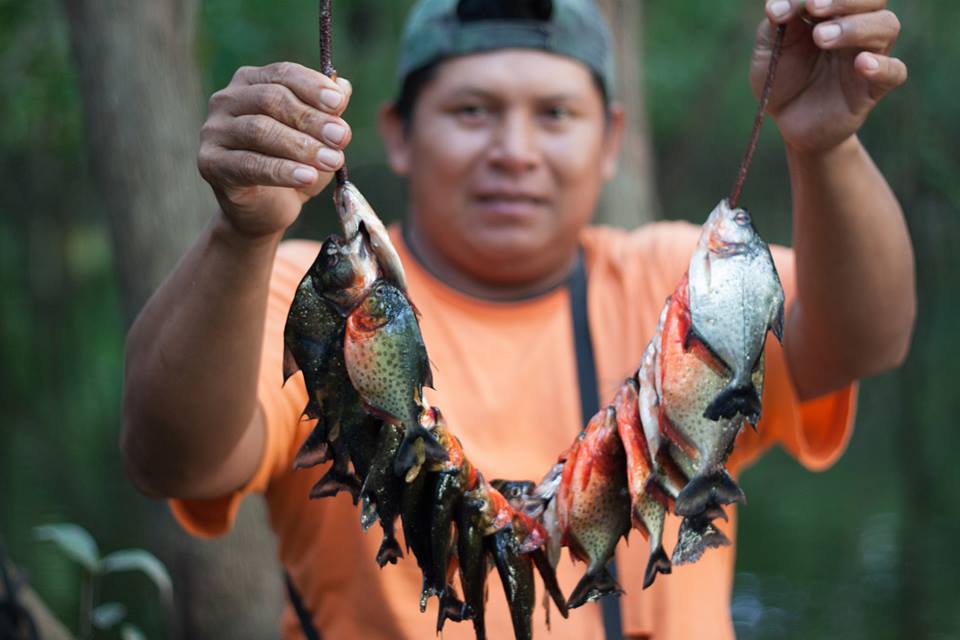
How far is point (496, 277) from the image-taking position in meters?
Answer: 2.92

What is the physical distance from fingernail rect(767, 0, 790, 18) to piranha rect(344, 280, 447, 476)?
0.95 metres

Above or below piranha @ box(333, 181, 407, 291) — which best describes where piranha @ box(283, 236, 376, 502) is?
below

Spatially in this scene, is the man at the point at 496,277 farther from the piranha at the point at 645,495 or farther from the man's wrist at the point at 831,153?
the piranha at the point at 645,495

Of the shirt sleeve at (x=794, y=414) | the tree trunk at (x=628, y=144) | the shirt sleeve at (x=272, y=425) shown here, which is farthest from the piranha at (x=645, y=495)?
the tree trunk at (x=628, y=144)

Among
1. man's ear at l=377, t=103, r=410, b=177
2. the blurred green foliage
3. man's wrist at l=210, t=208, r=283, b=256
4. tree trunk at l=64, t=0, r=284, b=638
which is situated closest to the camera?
man's wrist at l=210, t=208, r=283, b=256

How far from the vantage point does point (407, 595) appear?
2463mm

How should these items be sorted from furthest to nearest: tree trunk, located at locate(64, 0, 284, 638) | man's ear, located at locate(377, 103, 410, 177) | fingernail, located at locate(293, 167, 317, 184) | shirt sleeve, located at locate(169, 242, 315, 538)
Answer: tree trunk, located at locate(64, 0, 284, 638), man's ear, located at locate(377, 103, 410, 177), shirt sleeve, located at locate(169, 242, 315, 538), fingernail, located at locate(293, 167, 317, 184)

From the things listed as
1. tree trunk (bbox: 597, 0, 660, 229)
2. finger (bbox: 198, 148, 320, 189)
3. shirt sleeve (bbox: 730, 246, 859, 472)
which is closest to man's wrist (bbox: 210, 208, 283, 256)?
finger (bbox: 198, 148, 320, 189)

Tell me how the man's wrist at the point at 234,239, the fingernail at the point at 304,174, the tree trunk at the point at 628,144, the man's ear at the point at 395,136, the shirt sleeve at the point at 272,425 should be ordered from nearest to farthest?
1. the fingernail at the point at 304,174
2. the man's wrist at the point at 234,239
3. the shirt sleeve at the point at 272,425
4. the man's ear at the point at 395,136
5. the tree trunk at the point at 628,144

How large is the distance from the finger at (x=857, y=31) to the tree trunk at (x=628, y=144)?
336 cm

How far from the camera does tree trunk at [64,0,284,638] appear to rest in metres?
4.15

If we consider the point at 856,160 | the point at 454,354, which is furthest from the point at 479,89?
the point at 856,160

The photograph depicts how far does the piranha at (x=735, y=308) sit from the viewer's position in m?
1.71

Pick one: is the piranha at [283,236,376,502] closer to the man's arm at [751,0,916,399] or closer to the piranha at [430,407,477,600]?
the piranha at [430,407,477,600]
